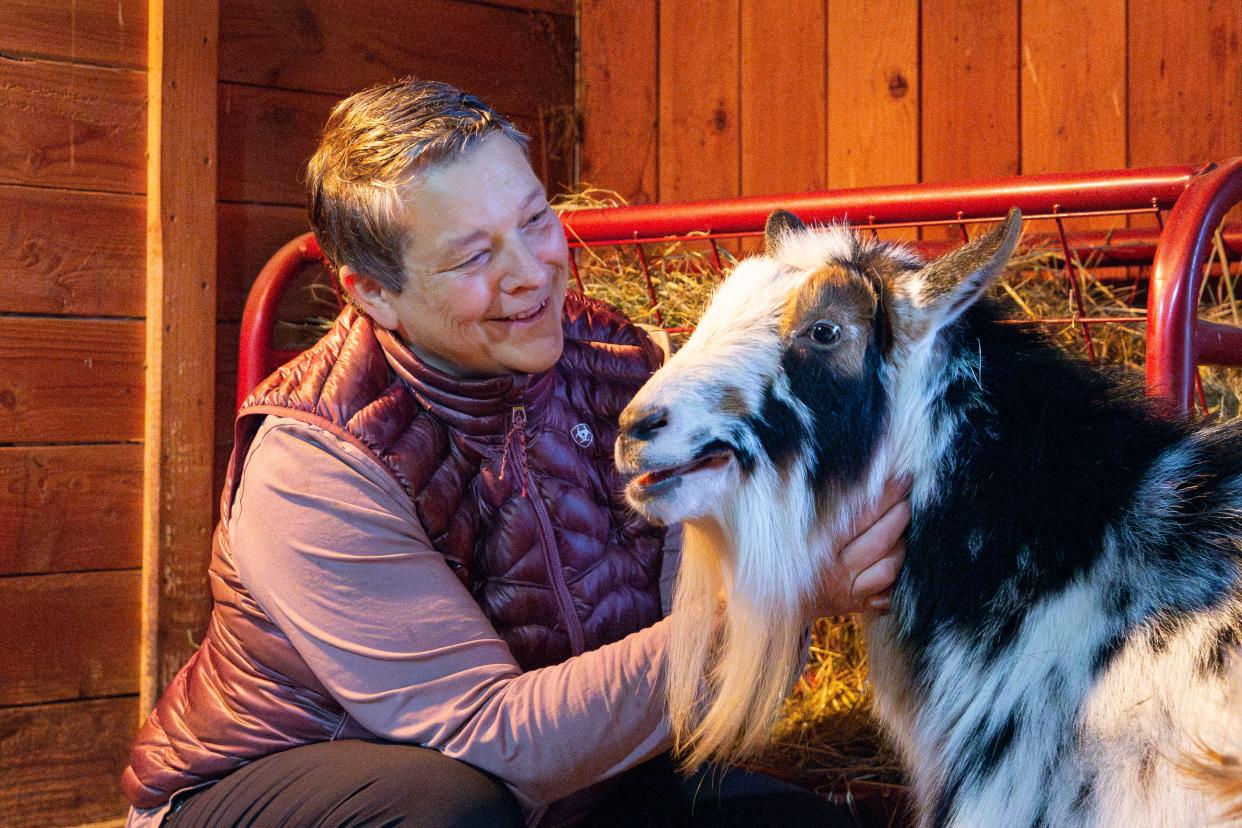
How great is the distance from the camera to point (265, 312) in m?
2.58

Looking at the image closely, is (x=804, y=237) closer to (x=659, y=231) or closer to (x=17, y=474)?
(x=659, y=231)

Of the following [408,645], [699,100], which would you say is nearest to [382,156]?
[408,645]

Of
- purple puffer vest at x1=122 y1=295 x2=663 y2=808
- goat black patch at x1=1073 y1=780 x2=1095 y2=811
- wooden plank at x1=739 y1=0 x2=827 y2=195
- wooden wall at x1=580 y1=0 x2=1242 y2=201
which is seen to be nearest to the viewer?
goat black patch at x1=1073 y1=780 x2=1095 y2=811

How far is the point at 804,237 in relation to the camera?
59.1 inches

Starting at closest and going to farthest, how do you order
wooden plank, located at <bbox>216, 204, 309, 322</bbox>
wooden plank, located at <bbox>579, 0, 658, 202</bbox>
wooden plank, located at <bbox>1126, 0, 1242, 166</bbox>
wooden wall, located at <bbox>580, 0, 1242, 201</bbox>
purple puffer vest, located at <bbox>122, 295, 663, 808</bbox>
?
purple puffer vest, located at <bbox>122, 295, 663, 808</bbox> < wooden plank, located at <bbox>1126, 0, 1242, 166</bbox> < wooden wall, located at <bbox>580, 0, 1242, 201</bbox> < wooden plank, located at <bbox>216, 204, 309, 322</bbox> < wooden plank, located at <bbox>579, 0, 658, 202</bbox>

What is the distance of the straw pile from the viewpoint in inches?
89.7

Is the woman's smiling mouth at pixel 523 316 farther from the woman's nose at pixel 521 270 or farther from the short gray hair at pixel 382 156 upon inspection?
the short gray hair at pixel 382 156

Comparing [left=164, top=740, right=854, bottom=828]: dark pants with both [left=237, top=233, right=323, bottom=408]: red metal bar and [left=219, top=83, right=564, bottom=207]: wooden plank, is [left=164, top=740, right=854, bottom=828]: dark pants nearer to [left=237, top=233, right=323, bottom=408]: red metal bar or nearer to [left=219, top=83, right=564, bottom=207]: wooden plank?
[left=237, top=233, right=323, bottom=408]: red metal bar

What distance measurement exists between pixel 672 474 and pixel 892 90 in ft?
7.40

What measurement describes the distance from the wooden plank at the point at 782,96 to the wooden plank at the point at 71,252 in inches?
67.5

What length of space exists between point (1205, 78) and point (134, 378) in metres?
2.65

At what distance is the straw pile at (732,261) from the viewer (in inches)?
89.7

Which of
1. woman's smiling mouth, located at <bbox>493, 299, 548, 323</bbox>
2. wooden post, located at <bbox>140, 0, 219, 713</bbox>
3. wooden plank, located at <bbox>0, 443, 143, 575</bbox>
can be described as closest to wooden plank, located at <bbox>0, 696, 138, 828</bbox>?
wooden post, located at <bbox>140, 0, 219, 713</bbox>

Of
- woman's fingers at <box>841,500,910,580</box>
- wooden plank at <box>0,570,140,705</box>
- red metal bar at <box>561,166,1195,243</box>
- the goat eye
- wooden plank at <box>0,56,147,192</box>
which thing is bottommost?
wooden plank at <box>0,570,140,705</box>
